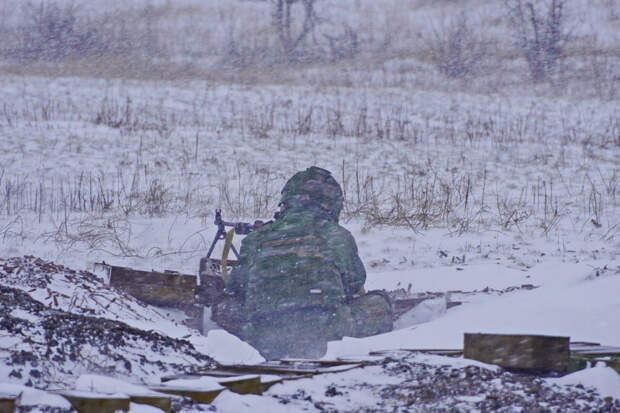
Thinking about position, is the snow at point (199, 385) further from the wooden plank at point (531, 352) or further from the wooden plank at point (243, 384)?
the wooden plank at point (531, 352)

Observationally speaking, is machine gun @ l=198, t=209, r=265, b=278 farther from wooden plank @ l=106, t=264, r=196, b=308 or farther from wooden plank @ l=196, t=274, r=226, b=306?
wooden plank @ l=106, t=264, r=196, b=308

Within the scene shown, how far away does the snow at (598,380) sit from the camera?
3.03 meters

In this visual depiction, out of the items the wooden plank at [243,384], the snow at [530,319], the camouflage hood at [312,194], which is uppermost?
the camouflage hood at [312,194]

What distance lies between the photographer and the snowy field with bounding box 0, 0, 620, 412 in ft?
16.8

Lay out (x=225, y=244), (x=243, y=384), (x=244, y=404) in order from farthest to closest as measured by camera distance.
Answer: (x=225, y=244), (x=243, y=384), (x=244, y=404)

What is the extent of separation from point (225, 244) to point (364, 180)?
18.3ft

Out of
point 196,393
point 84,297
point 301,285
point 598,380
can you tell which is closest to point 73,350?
point 196,393

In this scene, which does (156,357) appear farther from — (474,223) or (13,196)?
(13,196)

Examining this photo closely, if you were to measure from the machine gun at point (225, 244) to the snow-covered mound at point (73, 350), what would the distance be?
1804 millimetres

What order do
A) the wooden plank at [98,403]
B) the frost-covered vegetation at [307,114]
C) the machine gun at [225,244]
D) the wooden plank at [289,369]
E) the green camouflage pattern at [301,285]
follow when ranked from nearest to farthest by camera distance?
the wooden plank at [98,403], the wooden plank at [289,369], the green camouflage pattern at [301,285], the machine gun at [225,244], the frost-covered vegetation at [307,114]

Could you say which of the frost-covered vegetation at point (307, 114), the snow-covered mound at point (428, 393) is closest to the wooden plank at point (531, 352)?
the snow-covered mound at point (428, 393)

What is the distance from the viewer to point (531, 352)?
3414 millimetres

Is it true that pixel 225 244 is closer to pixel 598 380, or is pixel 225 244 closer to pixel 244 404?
pixel 244 404

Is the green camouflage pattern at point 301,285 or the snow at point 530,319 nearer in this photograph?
the snow at point 530,319
